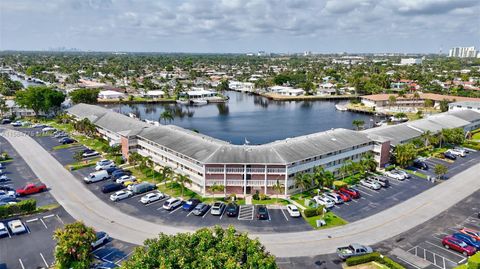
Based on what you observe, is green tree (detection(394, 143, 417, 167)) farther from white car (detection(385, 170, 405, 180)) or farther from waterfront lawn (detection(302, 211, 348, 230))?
waterfront lawn (detection(302, 211, 348, 230))

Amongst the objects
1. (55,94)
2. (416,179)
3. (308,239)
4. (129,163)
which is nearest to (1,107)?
(55,94)

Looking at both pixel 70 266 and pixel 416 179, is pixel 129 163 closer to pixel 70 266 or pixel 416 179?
pixel 70 266

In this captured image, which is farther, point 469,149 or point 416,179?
point 469,149

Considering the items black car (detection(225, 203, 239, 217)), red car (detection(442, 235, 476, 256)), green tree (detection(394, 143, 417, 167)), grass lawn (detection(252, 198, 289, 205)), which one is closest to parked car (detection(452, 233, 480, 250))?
red car (detection(442, 235, 476, 256))

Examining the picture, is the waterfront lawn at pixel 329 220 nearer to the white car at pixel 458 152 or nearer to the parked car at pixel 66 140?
the white car at pixel 458 152

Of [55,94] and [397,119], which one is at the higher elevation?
[55,94]
